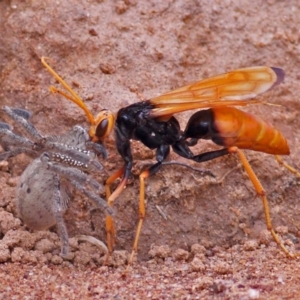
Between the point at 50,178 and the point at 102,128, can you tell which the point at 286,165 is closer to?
the point at 102,128

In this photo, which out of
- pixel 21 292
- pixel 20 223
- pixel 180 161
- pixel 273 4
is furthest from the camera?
pixel 273 4

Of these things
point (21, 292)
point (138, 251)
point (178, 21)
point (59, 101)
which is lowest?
point (138, 251)

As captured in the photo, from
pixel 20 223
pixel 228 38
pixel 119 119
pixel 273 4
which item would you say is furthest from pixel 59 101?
pixel 273 4

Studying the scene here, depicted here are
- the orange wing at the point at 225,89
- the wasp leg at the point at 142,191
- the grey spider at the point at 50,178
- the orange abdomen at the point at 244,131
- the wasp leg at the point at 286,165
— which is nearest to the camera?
the grey spider at the point at 50,178

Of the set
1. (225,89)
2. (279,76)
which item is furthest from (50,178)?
(279,76)

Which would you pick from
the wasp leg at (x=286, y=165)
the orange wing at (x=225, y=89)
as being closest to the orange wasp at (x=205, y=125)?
the orange wing at (x=225, y=89)

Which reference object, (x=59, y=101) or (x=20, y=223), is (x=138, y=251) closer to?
(x=20, y=223)

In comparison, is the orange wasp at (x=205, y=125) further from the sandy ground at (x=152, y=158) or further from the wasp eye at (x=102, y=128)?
the sandy ground at (x=152, y=158)
